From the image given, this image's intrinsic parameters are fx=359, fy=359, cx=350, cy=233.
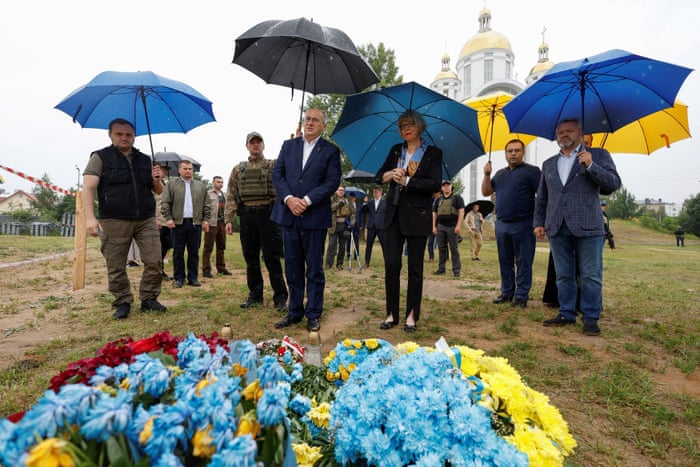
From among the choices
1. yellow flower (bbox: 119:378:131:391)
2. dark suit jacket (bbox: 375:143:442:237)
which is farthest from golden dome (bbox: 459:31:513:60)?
yellow flower (bbox: 119:378:131:391)

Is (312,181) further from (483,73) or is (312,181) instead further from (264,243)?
(483,73)

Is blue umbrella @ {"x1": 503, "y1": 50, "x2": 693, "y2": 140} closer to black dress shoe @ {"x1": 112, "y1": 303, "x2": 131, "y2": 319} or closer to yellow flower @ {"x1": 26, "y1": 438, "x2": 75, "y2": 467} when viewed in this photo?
yellow flower @ {"x1": 26, "y1": 438, "x2": 75, "y2": 467}

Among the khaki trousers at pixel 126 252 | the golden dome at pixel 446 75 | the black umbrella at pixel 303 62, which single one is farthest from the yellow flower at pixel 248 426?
the golden dome at pixel 446 75

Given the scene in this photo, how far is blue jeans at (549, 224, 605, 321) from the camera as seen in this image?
3.80m

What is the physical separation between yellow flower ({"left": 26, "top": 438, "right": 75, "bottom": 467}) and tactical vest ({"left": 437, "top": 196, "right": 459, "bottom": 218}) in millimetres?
8368

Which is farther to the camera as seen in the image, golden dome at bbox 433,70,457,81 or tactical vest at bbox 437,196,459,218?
golden dome at bbox 433,70,457,81

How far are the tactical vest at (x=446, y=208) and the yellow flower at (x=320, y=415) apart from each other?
24.6 feet

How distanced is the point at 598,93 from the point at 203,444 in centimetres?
470

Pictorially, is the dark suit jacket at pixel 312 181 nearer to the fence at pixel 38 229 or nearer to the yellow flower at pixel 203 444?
the yellow flower at pixel 203 444

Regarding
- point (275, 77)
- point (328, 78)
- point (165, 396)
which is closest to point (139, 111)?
point (275, 77)

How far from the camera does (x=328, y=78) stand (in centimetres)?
421

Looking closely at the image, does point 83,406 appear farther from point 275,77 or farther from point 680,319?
point 680,319

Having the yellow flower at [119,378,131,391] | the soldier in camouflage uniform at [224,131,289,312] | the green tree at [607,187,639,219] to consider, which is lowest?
the yellow flower at [119,378,131,391]

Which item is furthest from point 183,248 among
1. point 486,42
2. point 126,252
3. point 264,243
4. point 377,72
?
point 486,42
